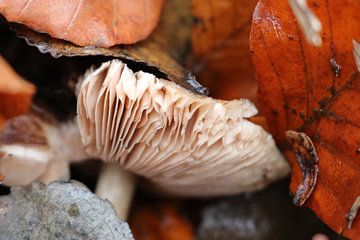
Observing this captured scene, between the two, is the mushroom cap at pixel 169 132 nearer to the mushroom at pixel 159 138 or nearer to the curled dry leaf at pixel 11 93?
the mushroom at pixel 159 138

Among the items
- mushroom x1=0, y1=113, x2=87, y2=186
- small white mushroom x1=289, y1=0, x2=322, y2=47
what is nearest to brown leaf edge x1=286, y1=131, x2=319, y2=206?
small white mushroom x1=289, y1=0, x2=322, y2=47

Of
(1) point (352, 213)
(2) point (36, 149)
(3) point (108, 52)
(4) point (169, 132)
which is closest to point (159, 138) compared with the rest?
(4) point (169, 132)

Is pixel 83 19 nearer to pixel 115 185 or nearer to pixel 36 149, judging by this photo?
pixel 36 149

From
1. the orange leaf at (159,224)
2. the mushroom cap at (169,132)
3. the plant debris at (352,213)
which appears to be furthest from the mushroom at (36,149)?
the plant debris at (352,213)

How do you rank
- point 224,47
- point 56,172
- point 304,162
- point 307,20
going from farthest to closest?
point 224,47 < point 56,172 < point 304,162 < point 307,20

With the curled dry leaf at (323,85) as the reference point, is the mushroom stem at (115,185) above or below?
below

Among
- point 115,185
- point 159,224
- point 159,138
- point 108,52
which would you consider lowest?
point 159,224

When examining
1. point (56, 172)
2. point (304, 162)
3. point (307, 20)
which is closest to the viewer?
point (307, 20)
